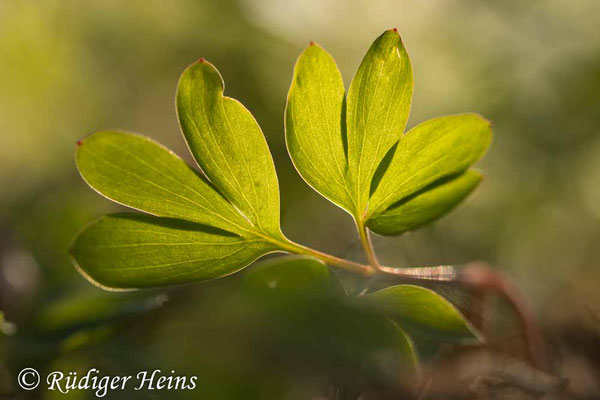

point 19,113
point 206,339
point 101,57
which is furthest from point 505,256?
point 19,113

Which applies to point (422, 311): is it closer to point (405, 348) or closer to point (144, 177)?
point (405, 348)

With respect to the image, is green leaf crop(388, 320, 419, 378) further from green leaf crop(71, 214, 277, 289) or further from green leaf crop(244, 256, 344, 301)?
green leaf crop(71, 214, 277, 289)

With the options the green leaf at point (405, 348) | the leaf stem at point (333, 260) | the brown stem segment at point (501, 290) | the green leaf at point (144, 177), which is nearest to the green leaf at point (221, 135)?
the green leaf at point (144, 177)

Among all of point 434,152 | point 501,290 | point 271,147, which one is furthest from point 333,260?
point 271,147

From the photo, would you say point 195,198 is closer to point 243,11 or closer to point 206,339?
point 206,339

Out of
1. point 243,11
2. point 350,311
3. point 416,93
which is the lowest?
point 350,311

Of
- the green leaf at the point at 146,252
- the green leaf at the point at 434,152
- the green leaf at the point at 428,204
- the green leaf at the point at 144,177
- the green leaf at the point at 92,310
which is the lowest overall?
the green leaf at the point at 92,310

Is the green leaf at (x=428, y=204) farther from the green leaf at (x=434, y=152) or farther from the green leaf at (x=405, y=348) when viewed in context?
the green leaf at (x=405, y=348)
